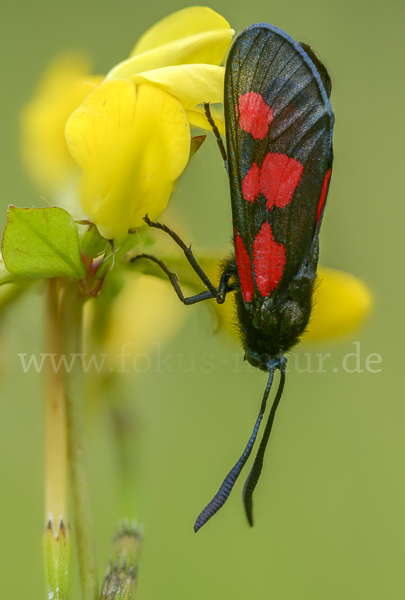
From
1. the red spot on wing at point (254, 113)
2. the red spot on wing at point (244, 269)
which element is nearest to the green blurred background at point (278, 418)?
the red spot on wing at point (244, 269)

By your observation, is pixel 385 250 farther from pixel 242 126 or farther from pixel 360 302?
pixel 242 126

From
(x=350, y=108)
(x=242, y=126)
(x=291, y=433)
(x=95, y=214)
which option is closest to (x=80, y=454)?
(x=95, y=214)

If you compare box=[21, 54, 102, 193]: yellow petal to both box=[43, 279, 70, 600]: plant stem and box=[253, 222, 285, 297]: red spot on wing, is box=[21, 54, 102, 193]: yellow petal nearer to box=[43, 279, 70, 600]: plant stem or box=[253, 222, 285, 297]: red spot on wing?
box=[43, 279, 70, 600]: plant stem

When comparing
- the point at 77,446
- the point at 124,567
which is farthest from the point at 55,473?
the point at 124,567

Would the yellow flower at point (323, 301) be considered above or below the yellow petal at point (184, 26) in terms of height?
below

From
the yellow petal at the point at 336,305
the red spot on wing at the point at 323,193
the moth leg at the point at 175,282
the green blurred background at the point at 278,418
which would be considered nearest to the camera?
the red spot on wing at the point at 323,193

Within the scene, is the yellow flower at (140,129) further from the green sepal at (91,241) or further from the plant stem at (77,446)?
the plant stem at (77,446)

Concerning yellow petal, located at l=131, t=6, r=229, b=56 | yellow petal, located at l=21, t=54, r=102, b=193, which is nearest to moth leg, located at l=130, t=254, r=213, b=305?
yellow petal, located at l=21, t=54, r=102, b=193
